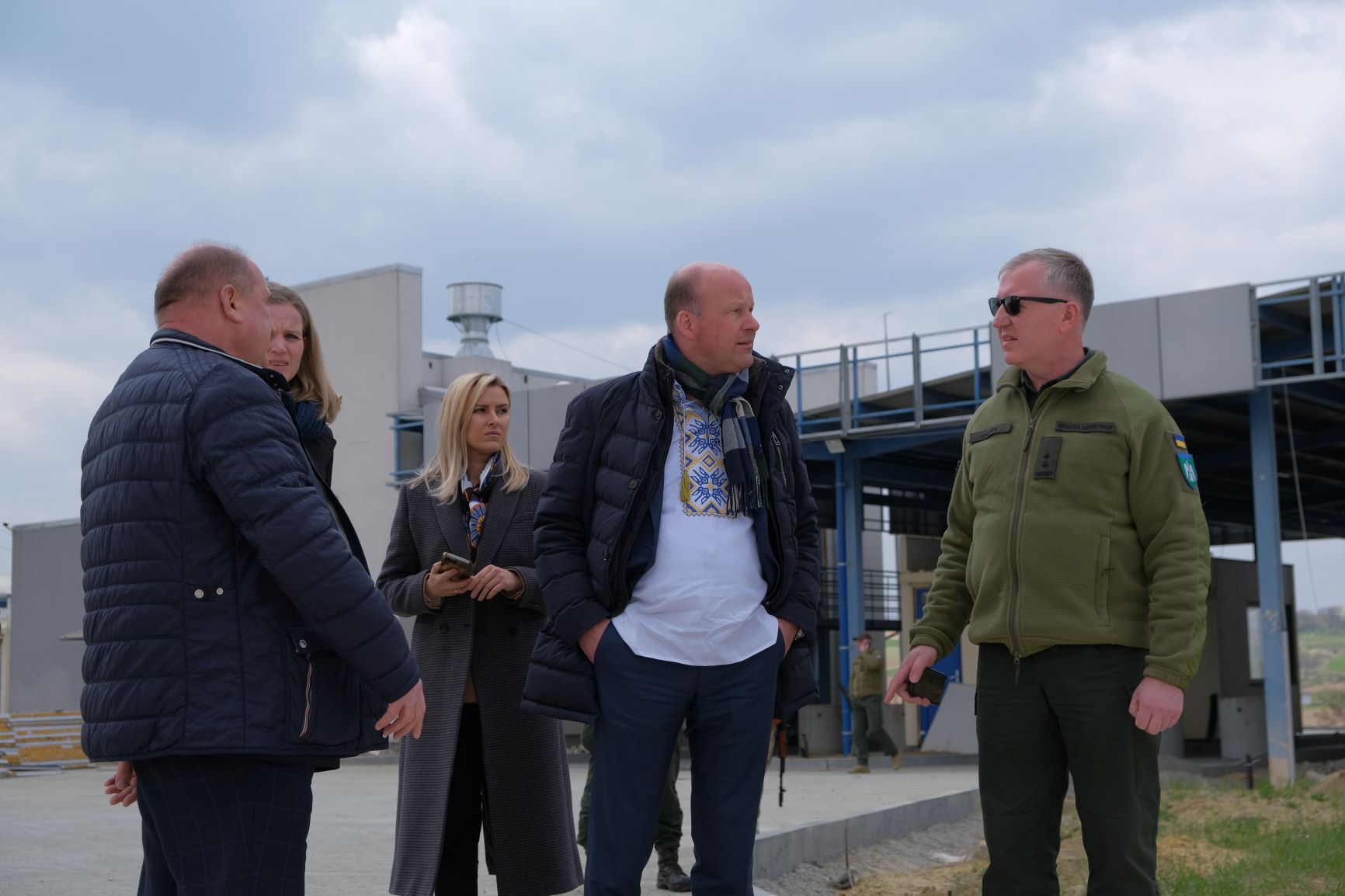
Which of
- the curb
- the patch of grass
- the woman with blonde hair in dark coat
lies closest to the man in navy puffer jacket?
the woman with blonde hair in dark coat

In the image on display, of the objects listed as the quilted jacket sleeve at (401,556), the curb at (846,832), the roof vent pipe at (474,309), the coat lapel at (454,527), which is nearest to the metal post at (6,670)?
the roof vent pipe at (474,309)

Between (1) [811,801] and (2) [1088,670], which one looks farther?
(1) [811,801]

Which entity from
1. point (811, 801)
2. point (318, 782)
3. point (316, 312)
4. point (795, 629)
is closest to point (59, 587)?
point (316, 312)

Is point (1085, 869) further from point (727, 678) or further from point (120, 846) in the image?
point (120, 846)

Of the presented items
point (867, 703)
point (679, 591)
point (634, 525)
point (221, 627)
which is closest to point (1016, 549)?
A: point (679, 591)

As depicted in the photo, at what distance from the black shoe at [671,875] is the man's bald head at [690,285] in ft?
9.74

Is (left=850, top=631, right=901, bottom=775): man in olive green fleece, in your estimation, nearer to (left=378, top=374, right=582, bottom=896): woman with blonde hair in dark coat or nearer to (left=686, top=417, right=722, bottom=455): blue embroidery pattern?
(left=378, top=374, right=582, bottom=896): woman with blonde hair in dark coat

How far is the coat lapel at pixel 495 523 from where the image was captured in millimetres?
4934

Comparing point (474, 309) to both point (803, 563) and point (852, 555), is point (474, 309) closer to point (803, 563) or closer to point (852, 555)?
point (852, 555)

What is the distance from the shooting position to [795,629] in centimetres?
404

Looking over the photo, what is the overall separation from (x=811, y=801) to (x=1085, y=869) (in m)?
5.22

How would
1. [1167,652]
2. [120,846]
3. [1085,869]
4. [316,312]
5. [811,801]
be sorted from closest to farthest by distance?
[1167,652] → [1085,869] → [120,846] → [811,801] → [316,312]

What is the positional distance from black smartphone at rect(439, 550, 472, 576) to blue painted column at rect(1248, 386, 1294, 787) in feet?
49.6

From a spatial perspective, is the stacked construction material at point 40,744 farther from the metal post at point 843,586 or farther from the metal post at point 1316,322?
the metal post at point 1316,322
